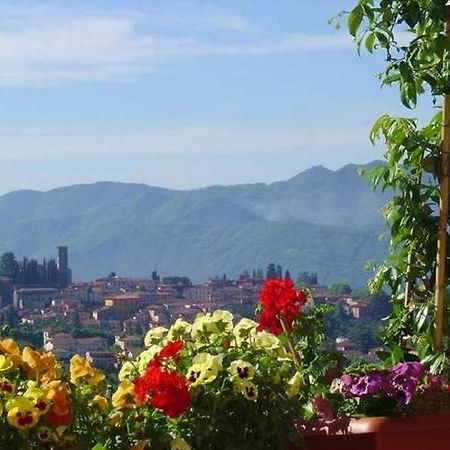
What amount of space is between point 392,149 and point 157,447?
1.35 metres

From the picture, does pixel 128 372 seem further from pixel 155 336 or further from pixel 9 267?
pixel 9 267

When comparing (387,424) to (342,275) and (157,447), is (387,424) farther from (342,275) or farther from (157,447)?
(342,275)

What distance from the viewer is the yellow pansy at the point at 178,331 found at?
2941mm

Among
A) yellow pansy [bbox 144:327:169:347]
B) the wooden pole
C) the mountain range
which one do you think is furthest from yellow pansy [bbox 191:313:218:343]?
the mountain range

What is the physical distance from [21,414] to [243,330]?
63 cm

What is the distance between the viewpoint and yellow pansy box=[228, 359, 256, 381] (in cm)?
263

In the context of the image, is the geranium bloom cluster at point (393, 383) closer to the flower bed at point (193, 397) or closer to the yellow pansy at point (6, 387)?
the flower bed at point (193, 397)

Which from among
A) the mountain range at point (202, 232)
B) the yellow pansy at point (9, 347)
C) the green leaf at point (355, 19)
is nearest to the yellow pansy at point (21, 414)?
the yellow pansy at point (9, 347)

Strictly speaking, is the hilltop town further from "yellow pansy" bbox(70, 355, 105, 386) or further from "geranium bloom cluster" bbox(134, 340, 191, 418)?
"geranium bloom cluster" bbox(134, 340, 191, 418)

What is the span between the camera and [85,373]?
2.74 metres

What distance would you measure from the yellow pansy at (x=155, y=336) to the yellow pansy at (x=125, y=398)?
0.98 feet

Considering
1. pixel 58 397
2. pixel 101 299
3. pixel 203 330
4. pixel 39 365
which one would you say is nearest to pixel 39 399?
pixel 58 397

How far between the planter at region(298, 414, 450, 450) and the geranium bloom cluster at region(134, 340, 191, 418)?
35 centimetres

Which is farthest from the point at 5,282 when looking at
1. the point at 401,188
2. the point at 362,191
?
the point at 362,191
